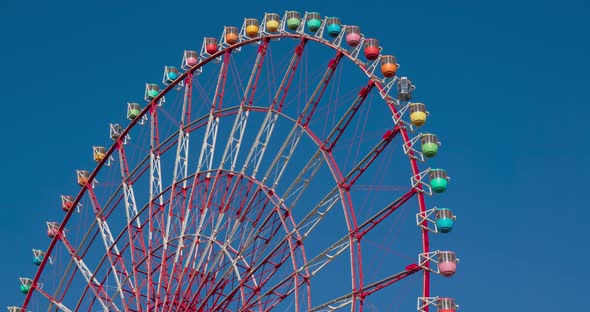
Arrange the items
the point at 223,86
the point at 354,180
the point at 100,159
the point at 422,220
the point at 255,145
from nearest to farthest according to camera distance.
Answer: the point at 422,220
the point at 354,180
the point at 255,145
the point at 223,86
the point at 100,159

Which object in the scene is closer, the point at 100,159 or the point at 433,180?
the point at 433,180

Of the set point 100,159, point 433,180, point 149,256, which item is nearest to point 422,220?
point 433,180

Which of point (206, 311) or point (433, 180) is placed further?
point (206, 311)

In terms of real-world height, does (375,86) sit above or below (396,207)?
above

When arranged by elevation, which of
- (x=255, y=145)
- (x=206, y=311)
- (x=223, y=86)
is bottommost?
(x=206, y=311)

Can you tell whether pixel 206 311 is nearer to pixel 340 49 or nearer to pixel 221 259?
pixel 221 259

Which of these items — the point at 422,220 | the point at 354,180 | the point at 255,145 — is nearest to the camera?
the point at 422,220

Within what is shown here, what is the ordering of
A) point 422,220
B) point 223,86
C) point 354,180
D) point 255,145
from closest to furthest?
point 422,220 < point 354,180 < point 255,145 < point 223,86

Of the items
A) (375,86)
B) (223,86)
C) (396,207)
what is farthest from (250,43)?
(396,207)

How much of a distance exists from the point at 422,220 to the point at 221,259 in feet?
26.4

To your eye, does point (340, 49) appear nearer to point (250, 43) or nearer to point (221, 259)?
point (250, 43)

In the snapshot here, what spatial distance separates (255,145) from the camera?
44844 millimetres

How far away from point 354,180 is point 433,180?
10.1 ft

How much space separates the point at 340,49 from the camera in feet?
144
